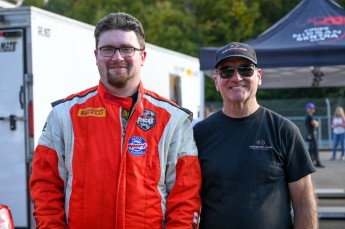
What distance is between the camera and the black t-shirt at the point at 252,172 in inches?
121

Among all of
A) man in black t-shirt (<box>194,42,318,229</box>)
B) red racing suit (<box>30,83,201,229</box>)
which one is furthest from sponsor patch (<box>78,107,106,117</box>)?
man in black t-shirt (<box>194,42,318,229</box>)

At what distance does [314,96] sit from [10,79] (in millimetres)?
24107

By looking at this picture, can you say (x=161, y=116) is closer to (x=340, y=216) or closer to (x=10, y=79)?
(x=10, y=79)

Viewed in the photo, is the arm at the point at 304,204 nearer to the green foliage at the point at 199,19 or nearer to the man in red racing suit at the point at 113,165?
the man in red racing suit at the point at 113,165

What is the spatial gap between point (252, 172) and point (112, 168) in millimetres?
746

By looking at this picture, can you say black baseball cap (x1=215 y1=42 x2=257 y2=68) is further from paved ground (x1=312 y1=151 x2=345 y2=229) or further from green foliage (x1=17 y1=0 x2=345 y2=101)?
green foliage (x1=17 y1=0 x2=345 y2=101)

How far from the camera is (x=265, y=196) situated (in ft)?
10.1

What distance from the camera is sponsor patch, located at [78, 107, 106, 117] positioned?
297 cm

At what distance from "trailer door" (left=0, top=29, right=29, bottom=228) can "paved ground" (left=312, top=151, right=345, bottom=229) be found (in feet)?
12.3

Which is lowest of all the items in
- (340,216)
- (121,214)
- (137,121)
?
(340,216)

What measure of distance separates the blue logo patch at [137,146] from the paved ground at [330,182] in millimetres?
5083

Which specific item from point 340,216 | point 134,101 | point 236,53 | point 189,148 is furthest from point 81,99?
point 340,216

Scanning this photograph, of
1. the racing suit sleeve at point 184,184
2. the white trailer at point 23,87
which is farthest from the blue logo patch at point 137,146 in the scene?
the white trailer at point 23,87

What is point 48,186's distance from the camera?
2922 millimetres
